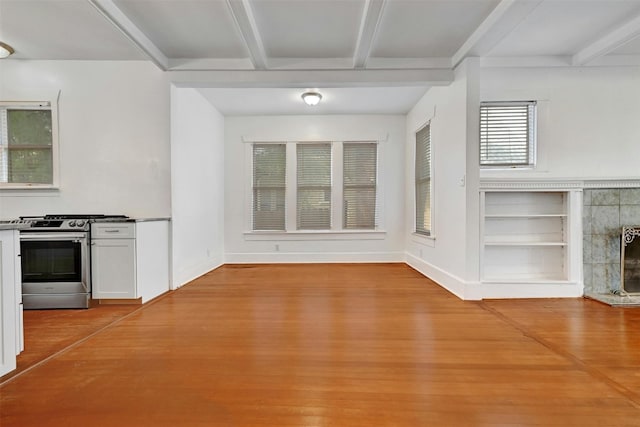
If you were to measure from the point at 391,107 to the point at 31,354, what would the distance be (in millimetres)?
5518

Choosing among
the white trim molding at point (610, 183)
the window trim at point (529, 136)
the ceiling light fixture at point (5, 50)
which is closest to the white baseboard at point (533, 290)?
the white trim molding at point (610, 183)

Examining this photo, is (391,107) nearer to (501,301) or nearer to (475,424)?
(501,301)

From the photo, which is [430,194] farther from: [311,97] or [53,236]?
[53,236]

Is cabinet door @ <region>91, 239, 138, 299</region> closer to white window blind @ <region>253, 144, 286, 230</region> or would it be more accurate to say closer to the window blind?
the window blind

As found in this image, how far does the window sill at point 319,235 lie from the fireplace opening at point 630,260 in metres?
3.29

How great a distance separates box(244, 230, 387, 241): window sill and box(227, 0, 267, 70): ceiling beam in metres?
3.10

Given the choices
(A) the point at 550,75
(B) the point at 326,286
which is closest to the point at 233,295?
(B) the point at 326,286

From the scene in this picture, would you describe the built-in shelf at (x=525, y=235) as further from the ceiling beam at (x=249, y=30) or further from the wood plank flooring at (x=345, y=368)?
the ceiling beam at (x=249, y=30)

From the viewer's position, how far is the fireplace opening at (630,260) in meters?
3.56

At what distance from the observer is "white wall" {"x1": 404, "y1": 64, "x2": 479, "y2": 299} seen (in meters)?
3.46

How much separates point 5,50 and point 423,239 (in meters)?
5.94

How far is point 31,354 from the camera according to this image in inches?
85.7

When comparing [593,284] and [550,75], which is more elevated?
[550,75]

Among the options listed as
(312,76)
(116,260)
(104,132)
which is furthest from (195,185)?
(312,76)
